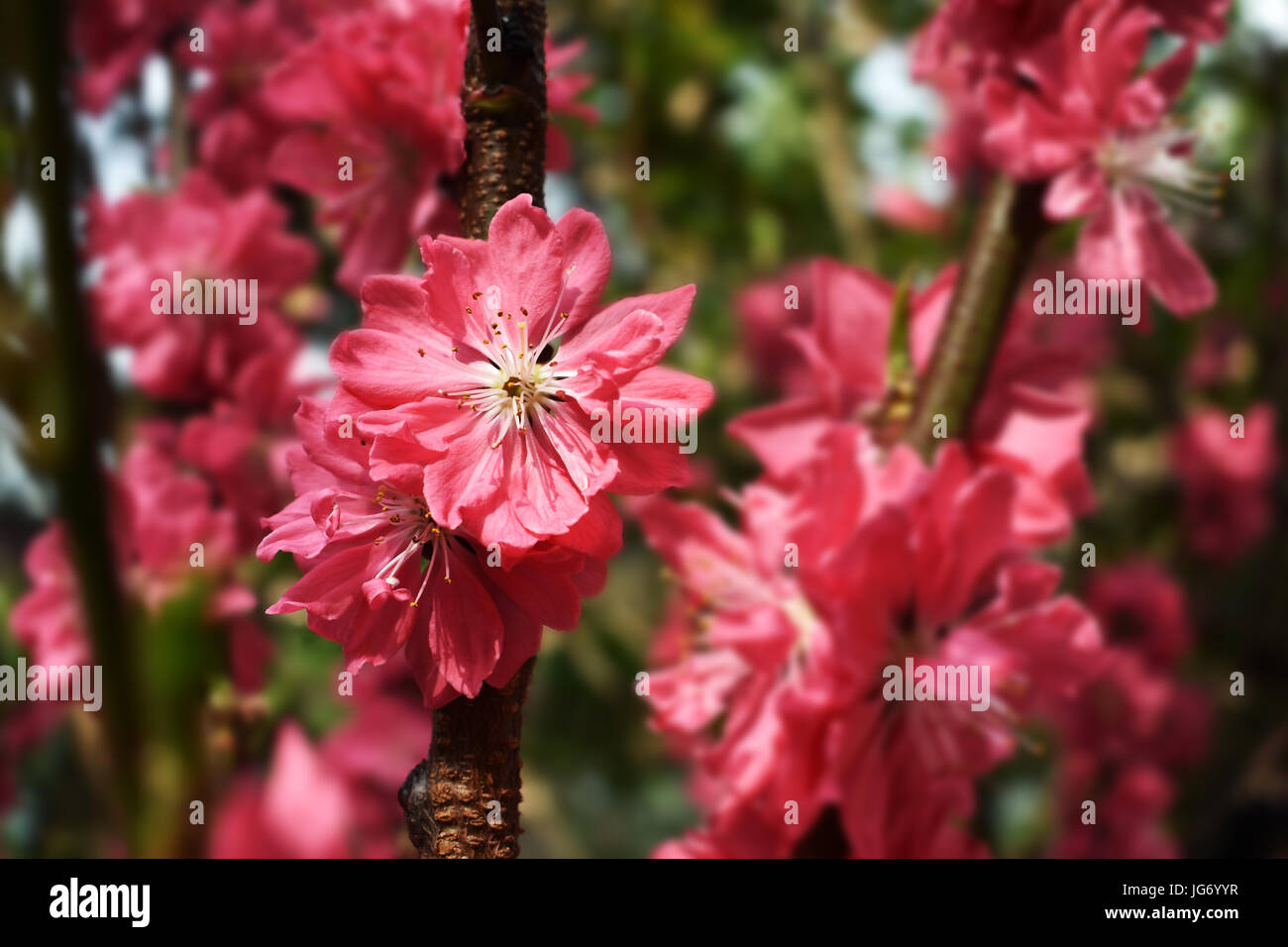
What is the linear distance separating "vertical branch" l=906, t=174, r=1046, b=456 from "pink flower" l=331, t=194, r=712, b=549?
0.41 m

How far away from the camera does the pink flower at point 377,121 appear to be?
0.76 meters

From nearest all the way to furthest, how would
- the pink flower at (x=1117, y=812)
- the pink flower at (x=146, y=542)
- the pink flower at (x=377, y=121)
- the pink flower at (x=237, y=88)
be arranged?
1. the pink flower at (x=377, y=121)
2. the pink flower at (x=146, y=542)
3. the pink flower at (x=237, y=88)
4. the pink flower at (x=1117, y=812)

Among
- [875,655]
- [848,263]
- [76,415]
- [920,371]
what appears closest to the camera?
[76,415]

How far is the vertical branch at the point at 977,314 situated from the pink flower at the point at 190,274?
27.7 inches

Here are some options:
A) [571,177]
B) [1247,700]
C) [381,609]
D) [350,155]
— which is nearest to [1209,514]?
[1247,700]

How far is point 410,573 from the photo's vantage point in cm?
55

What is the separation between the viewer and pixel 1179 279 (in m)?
0.89

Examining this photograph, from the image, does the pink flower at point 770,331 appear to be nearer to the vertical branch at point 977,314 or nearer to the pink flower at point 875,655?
the vertical branch at point 977,314

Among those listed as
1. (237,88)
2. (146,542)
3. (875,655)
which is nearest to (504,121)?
(875,655)

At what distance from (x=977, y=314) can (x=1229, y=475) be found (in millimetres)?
1734

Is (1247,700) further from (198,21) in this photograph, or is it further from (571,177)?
(198,21)

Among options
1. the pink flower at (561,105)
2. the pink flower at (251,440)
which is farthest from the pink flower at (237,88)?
the pink flower at (561,105)

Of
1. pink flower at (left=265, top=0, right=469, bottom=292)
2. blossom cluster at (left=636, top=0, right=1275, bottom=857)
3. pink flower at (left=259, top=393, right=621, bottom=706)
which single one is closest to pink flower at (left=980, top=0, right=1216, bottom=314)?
blossom cluster at (left=636, top=0, right=1275, bottom=857)

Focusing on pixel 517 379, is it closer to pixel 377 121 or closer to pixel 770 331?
pixel 377 121
